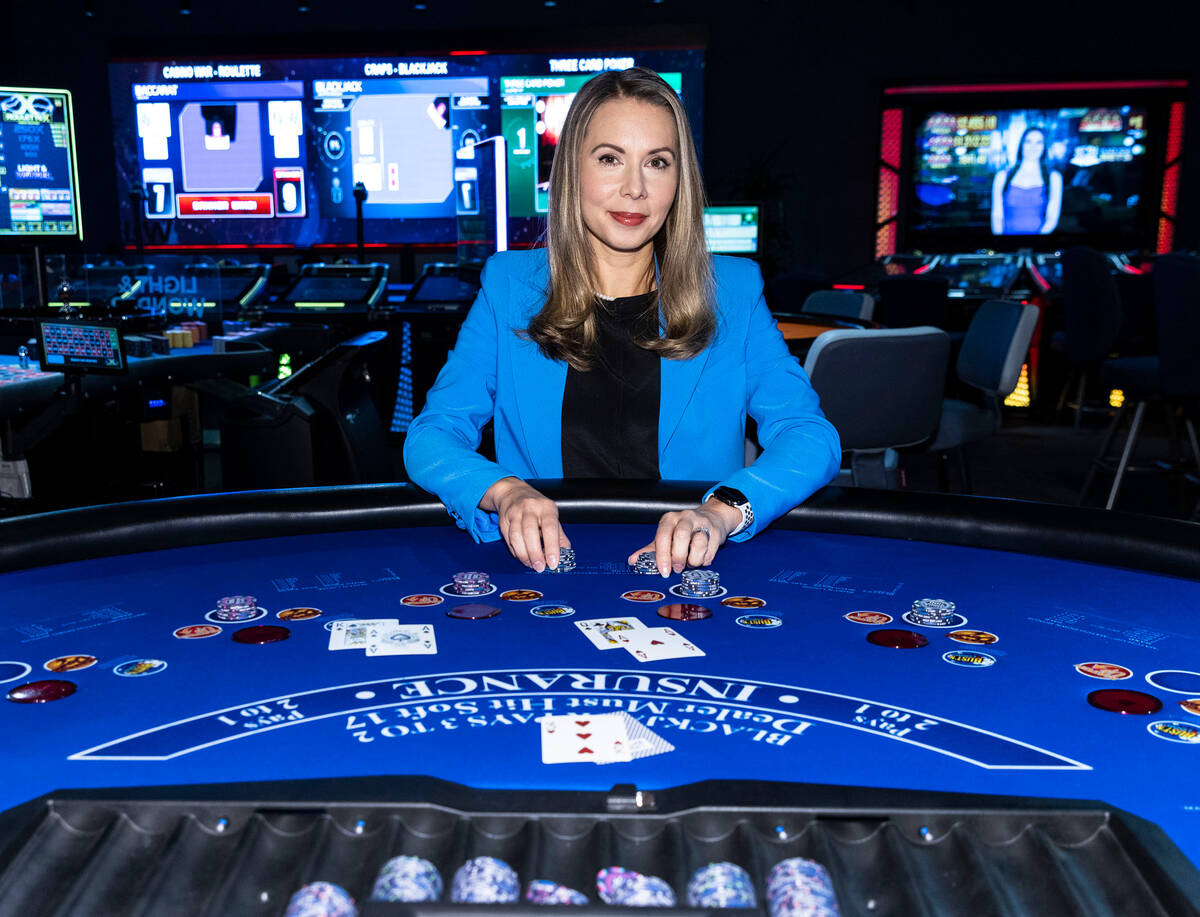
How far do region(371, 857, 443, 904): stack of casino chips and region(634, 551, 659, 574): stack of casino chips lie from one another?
66 centimetres

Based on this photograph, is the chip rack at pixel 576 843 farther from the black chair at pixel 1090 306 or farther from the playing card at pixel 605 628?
the black chair at pixel 1090 306

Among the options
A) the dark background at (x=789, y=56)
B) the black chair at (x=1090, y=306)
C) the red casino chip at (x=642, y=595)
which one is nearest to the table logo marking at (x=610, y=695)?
the red casino chip at (x=642, y=595)

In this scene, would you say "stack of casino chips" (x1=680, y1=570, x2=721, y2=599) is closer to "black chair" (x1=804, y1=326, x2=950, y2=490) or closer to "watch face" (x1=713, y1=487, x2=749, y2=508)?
"watch face" (x1=713, y1=487, x2=749, y2=508)

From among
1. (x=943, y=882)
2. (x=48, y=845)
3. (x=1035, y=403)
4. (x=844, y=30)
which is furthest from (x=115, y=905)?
(x=844, y=30)

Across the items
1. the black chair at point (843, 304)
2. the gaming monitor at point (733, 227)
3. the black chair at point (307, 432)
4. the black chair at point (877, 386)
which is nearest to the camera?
the black chair at point (877, 386)

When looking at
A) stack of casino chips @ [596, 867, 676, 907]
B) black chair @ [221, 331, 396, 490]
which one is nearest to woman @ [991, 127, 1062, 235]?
black chair @ [221, 331, 396, 490]

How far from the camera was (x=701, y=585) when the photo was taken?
114cm

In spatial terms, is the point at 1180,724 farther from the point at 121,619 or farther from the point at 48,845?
the point at 121,619

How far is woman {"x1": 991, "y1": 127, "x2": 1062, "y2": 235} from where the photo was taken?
7.70 meters

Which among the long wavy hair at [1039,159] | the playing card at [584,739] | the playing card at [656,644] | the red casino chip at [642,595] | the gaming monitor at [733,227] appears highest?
the long wavy hair at [1039,159]

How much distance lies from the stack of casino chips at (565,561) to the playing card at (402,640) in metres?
0.23

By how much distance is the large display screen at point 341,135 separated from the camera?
7211 millimetres

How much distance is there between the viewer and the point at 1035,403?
6.98 meters

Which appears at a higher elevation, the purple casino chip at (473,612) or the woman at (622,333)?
the woman at (622,333)
